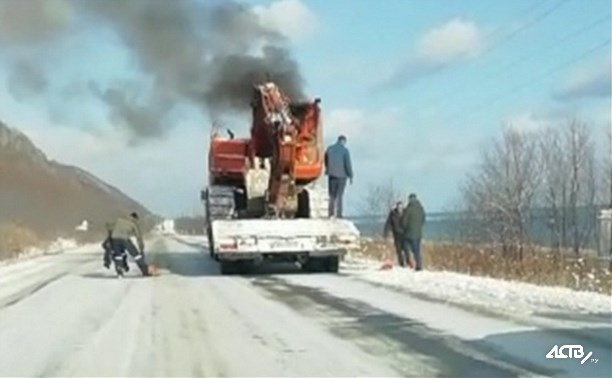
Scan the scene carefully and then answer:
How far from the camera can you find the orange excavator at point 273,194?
23391mm

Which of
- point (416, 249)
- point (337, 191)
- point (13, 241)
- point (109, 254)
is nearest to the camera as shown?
point (416, 249)

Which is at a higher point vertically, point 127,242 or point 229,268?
point 127,242

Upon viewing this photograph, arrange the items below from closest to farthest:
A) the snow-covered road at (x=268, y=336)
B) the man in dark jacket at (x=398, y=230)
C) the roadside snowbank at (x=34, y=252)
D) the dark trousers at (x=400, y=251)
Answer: the snow-covered road at (x=268, y=336) → the man in dark jacket at (x=398, y=230) → the dark trousers at (x=400, y=251) → the roadside snowbank at (x=34, y=252)

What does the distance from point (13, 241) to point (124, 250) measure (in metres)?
29.7

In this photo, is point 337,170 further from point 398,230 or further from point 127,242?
point 127,242

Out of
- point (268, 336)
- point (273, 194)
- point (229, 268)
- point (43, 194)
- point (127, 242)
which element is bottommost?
point (268, 336)

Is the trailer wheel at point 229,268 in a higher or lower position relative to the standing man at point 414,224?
lower

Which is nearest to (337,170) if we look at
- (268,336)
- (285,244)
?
(285,244)

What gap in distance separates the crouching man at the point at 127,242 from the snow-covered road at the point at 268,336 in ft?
13.8

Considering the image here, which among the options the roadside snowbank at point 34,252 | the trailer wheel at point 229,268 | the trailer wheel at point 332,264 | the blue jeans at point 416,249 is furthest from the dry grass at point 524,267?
the roadside snowbank at point 34,252

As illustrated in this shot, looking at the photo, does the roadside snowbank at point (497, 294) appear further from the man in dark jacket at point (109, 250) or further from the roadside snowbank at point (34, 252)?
the roadside snowbank at point (34, 252)

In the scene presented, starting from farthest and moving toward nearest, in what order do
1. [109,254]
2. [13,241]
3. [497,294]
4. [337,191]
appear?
[13,241], [337,191], [109,254], [497,294]

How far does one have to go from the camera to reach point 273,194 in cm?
2495

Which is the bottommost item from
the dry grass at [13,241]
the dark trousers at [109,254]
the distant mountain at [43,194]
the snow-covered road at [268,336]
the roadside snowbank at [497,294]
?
the snow-covered road at [268,336]
